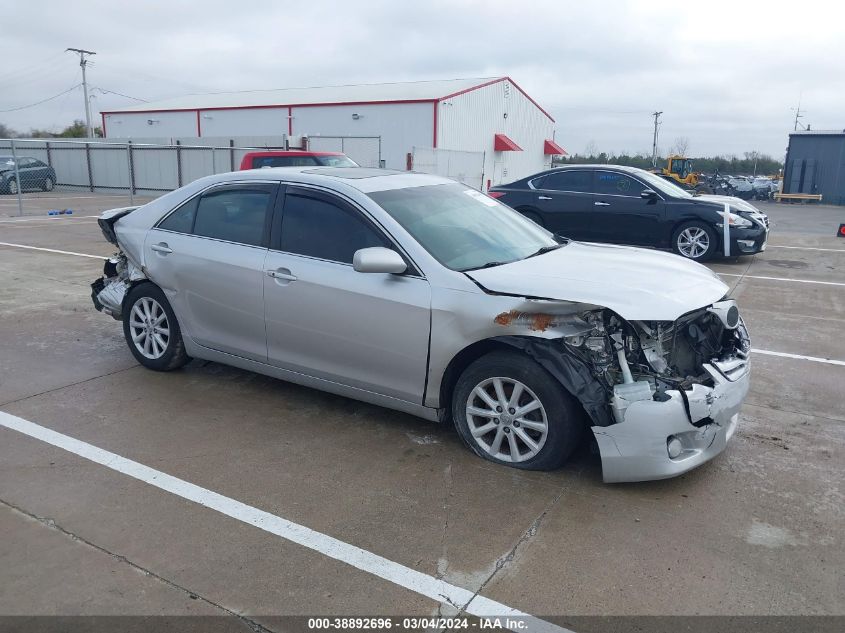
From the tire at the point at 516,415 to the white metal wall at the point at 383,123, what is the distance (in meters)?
25.5

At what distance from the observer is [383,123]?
2977 centimetres

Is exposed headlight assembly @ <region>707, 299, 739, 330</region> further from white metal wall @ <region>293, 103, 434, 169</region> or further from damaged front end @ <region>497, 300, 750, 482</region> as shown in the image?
white metal wall @ <region>293, 103, 434, 169</region>

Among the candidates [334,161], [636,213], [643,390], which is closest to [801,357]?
[643,390]

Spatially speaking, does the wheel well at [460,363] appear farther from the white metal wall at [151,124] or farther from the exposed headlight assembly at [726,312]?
the white metal wall at [151,124]

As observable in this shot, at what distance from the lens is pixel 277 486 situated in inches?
148

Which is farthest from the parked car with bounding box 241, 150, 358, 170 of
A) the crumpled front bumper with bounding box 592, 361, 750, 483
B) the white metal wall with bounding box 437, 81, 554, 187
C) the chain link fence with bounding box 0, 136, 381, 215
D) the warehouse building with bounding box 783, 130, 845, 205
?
the warehouse building with bounding box 783, 130, 845, 205

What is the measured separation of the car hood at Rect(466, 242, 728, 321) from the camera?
12.0ft

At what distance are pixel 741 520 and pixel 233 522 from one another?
256 cm

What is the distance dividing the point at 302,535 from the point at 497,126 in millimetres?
33094

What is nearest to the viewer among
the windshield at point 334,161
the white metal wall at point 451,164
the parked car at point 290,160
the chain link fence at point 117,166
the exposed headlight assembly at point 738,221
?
the exposed headlight assembly at point 738,221

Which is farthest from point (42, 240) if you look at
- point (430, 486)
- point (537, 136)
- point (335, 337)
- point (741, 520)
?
point (537, 136)

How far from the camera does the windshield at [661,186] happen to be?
11.7 metres

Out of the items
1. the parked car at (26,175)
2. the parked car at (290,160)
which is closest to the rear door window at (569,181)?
the parked car at (290,160)

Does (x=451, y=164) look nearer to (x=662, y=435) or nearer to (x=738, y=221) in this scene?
(x=738, y=221)
